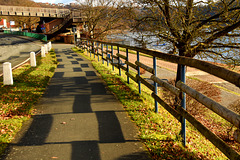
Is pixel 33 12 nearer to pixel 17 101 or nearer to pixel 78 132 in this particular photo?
pixel 17 101

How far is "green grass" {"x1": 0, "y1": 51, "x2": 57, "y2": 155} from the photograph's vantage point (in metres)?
5.51

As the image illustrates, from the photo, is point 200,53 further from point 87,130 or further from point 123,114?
point 87,130

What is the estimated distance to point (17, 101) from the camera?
777cm

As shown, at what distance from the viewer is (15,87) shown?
31.3ft

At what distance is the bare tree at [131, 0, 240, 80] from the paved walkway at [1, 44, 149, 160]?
4.95 meters

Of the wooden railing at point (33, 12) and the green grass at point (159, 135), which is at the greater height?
the wooden railing at point (33, 12)

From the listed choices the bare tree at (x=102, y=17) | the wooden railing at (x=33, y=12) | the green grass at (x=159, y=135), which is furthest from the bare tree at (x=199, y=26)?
the wooden railing at (x=33, y=12)

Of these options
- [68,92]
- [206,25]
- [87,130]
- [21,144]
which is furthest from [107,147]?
[206,25]

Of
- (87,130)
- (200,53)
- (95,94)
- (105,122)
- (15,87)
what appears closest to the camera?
(87,130)

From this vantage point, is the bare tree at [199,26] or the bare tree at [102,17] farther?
the bare tree at [102,17]

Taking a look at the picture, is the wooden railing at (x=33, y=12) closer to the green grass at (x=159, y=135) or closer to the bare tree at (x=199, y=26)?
the bare tree at (x=199, y=26)

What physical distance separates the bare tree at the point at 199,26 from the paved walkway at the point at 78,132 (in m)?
4.95

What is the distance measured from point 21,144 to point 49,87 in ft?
16.9

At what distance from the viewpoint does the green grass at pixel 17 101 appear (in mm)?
5512
